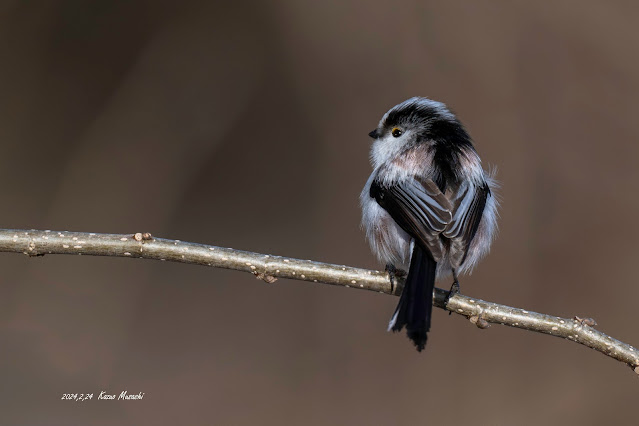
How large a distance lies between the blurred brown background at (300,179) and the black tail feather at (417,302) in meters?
1.72

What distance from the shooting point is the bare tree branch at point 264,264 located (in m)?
2.30

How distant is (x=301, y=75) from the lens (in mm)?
4805

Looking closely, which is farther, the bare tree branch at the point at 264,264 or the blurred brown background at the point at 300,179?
the blurred brown background at the point at 300,179

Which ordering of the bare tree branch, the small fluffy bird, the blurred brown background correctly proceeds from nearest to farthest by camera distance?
the bare tree branch → the small fluffy bird → the blurred brown background

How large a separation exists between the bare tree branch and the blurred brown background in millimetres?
1752

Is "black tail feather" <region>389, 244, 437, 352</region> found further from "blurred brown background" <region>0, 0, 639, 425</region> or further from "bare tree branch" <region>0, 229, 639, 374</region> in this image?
"blurred brown background" <region>0, 0, 639, 425</region>

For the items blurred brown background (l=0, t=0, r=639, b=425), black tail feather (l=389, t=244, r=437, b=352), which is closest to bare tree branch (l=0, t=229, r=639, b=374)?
black tail feather (l=389, t=244, r=437, b=352)

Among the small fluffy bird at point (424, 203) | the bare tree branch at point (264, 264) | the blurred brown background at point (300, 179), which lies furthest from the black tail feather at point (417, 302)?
the blurred brown background at point (300, 179)

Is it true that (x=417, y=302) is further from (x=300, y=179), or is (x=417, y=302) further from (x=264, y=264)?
(x=300, y=179)

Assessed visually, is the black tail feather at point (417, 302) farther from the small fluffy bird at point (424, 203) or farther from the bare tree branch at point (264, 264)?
the bare tree branch at point (264, 264)

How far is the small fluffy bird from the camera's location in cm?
271

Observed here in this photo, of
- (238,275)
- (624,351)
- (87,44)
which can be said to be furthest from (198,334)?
(624,351)

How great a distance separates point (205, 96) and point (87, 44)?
90 cm

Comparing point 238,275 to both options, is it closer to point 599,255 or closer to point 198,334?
point 198,334
